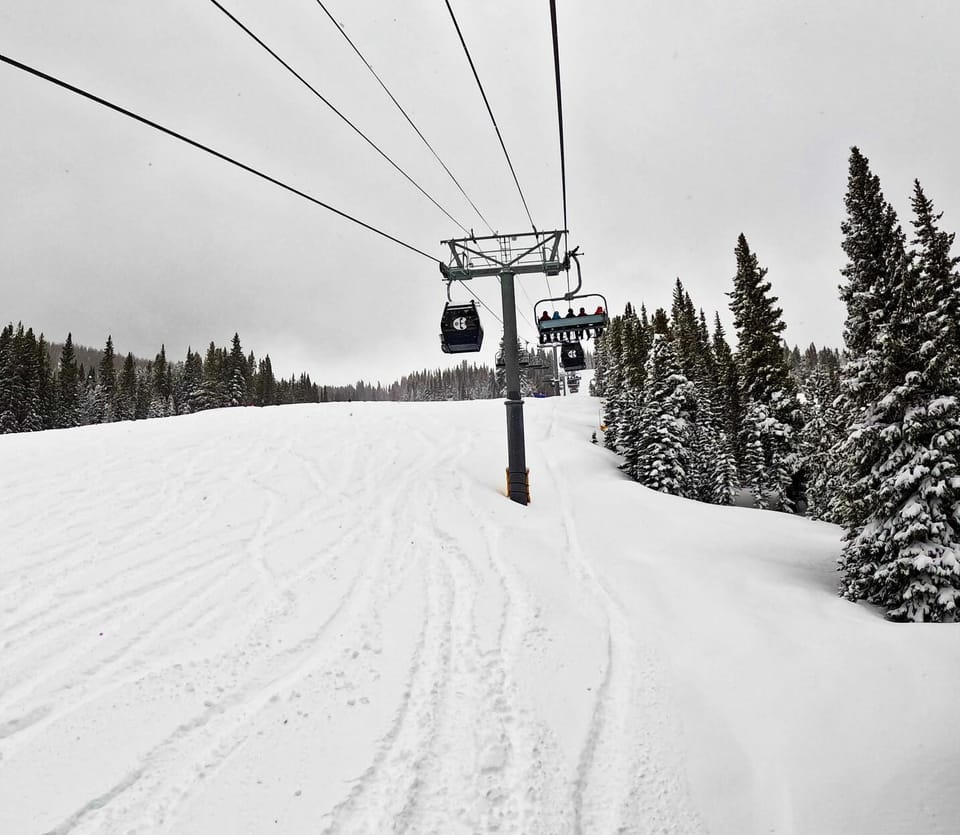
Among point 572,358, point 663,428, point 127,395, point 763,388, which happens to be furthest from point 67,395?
point 763,388

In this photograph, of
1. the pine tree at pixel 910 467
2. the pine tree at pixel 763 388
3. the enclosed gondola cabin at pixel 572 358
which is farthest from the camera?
the pine tree at pixel 763 388

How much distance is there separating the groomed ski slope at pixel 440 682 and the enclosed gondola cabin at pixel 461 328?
19.6ft

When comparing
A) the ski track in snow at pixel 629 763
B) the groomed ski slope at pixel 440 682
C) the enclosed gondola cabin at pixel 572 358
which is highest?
the enclosed gondola cabin at pixel 572 358

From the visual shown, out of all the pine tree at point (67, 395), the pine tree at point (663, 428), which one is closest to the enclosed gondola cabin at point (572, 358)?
the pine tree at point (663, 428)

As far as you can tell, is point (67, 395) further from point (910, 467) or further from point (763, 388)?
point (910, 467)

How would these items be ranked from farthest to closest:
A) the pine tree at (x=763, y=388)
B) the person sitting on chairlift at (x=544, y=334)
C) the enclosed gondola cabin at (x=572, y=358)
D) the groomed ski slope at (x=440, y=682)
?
the pine tree at (x=763, y=388) < the enclosed gondola cabin at (x=572, y=358) < the person sitting on chairlift at (x=544, y=334) < the groomed ski slope at (x=440, y=682)

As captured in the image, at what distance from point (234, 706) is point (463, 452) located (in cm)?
1235

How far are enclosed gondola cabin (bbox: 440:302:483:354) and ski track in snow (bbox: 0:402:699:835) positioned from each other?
581cm

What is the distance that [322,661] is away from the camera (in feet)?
15.1

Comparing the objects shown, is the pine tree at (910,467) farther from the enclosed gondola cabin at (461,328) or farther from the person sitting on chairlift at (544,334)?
the enclosed gondola cabin at (461,328)

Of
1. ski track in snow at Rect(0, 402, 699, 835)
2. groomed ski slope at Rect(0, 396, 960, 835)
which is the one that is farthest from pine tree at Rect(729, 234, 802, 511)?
ski track in snow at Rect(0, 402, 699, 835)

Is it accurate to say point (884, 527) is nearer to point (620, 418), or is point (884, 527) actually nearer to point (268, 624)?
point (268, 624)

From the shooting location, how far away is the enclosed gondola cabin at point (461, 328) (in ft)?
44.0

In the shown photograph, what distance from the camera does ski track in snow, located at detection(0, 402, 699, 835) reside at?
3.16 meters
